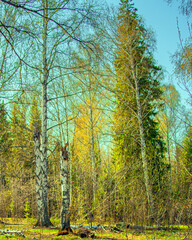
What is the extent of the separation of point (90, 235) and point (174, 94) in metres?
17.8

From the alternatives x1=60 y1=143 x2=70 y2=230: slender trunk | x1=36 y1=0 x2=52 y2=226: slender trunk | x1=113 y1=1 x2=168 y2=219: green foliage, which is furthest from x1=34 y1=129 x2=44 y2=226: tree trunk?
x1=113 y1=1 x2=168 y2=219: green foliage

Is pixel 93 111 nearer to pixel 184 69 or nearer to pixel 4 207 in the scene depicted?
pixel 4 207

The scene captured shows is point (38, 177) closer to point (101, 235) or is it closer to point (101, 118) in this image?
point (101, 235)

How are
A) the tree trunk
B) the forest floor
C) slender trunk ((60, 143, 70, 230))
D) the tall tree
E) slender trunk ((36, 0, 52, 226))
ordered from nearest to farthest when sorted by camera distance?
the forest floor → slender trunk ((60, 143, 70, 230)) → slender trunk ((36, 0, 52, 226)) → the tree trunk → the tall tree

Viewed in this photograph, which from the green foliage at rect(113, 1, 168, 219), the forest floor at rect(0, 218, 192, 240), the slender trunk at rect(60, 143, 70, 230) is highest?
the green foliage at rect(113, 1, 168, 219)

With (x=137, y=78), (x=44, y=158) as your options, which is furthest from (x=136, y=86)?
(x=44, y=158)

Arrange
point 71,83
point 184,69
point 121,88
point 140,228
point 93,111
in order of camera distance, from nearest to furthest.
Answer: point 184,69 < point 140,228 < point 71,83 < point 121,88 < point 93,111

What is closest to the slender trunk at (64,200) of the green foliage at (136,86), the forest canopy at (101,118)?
the forest canopy at (101,118)

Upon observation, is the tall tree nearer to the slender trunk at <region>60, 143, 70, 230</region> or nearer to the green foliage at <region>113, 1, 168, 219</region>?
the green foliage at <region>113, 1, 168, 219</region>

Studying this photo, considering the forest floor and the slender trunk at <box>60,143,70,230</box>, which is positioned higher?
the slender trunk at <box>60,143,70,230</box>

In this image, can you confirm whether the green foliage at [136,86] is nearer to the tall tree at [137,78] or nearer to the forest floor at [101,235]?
the tall tree at [137,78]

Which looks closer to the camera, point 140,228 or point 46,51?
point 140,228

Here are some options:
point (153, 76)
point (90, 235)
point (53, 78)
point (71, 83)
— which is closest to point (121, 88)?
point (153, 76)

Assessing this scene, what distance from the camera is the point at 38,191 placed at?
9195 millimetres
